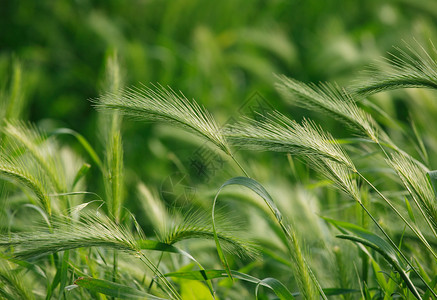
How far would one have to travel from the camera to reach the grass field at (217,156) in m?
1.07

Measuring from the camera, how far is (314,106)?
1284mm

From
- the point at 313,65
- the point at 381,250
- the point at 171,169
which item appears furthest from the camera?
the point at 313,65

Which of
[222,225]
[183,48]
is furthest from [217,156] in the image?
[183,48]

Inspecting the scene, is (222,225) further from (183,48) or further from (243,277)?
(183,48)

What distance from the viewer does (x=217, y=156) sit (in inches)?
68.5

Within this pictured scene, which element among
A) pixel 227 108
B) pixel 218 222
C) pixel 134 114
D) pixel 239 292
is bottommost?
pixel 239 292

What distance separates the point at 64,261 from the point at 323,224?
0.74 m

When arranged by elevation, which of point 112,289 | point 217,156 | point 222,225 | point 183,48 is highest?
point 183,48

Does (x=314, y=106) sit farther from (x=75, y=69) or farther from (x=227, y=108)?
(x=75, y=69)

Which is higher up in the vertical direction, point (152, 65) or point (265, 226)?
point (152, 65)

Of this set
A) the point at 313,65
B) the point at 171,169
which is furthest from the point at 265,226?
the point at 313,65

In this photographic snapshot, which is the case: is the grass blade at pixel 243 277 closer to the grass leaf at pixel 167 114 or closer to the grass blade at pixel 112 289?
the grass blade at pixel 112 289

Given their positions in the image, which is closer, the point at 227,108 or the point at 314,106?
the point at 314,106

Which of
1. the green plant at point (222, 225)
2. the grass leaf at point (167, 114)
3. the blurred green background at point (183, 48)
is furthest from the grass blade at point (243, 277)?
the blurred green background at point (183, 48)
